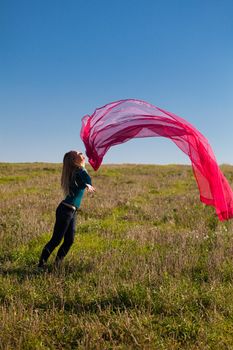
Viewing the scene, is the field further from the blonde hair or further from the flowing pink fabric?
the blonde hair

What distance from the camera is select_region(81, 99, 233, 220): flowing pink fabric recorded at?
22.8 feet

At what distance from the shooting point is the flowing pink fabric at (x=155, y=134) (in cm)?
694

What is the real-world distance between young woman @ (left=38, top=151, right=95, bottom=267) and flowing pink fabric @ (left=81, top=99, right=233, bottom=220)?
414mm

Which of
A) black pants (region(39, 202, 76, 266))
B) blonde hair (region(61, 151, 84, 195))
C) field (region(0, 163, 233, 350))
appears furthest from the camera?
blonde hair (region(61, 151, 84, 195))

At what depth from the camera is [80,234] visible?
9.32 metres

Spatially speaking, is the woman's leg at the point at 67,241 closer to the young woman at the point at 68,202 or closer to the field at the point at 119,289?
the young woman at the point at 68,202

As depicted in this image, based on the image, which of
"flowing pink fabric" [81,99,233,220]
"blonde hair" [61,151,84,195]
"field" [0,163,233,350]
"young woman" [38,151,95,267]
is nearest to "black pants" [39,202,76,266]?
"young woman" [38,151,95,267]

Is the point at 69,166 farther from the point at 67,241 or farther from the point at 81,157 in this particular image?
the point at 67,241

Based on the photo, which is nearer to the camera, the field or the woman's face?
the field

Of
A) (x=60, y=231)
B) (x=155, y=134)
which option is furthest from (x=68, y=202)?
(x=155, y=134)

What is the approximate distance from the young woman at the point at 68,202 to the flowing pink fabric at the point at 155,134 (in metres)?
0.41

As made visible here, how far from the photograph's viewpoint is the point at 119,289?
5.64 meters

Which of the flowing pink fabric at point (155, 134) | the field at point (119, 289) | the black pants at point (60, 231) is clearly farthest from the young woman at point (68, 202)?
the flowing pink fabric at point (155, 134)

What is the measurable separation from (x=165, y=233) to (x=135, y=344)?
193 inches
